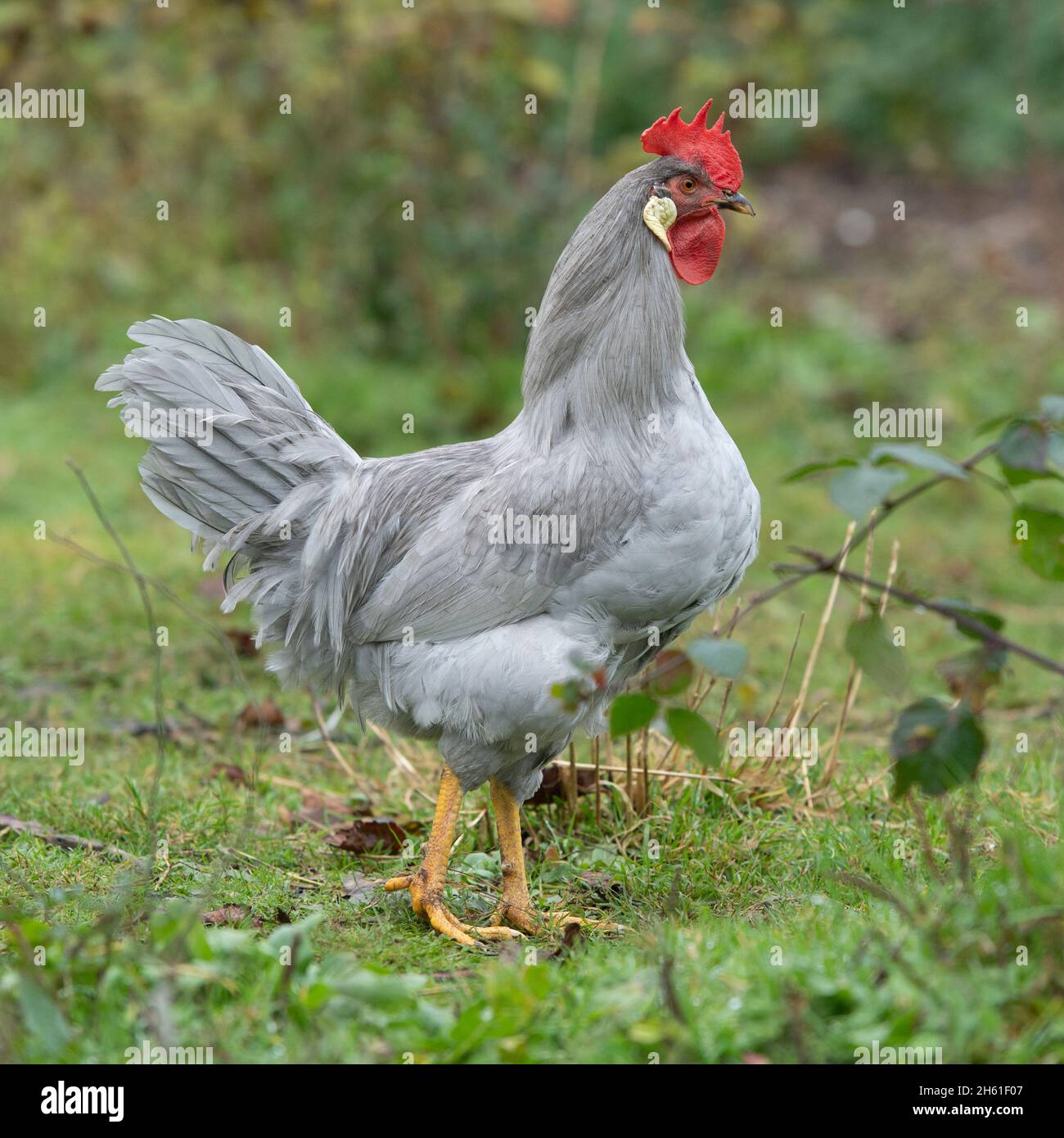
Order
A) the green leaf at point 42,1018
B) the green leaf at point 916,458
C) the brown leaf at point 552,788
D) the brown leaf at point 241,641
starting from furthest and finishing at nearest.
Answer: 1. the brown leaf at point 241,641
2. the brown leaf at point 552,788
3. the green leaf at point 42,1018
4. the green leaf at point 916,458

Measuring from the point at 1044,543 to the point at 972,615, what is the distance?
10.8 inches

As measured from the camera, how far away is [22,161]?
37.8 ft

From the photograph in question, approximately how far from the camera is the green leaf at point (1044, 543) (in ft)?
10.9

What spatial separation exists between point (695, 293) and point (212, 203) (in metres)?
3.97

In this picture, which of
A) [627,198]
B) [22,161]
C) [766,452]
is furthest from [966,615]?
[22,161]

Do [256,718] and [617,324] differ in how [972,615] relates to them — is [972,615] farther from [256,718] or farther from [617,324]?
[256,718]

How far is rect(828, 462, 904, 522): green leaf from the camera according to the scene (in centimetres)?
301

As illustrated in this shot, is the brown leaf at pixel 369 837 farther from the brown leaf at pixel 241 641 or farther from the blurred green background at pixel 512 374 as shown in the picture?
the brown leaf at pixel 241 641

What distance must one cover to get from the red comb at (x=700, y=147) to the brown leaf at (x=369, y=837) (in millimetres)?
2516

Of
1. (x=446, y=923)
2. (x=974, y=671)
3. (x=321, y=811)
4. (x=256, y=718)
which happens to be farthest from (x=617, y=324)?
(x=256, y=718)

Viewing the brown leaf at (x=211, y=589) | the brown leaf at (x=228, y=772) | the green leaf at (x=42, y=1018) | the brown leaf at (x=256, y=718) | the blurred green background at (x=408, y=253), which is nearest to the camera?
the green leaf at (x=42, y=1018)

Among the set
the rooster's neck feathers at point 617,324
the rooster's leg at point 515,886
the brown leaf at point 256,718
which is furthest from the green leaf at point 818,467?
the brown leaf at point 256,718

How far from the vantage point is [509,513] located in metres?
4.20

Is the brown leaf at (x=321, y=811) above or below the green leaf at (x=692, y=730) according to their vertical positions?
below
